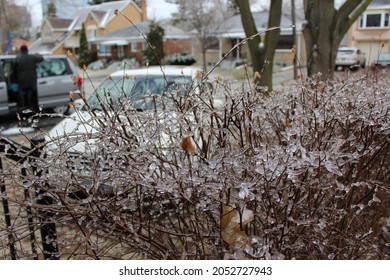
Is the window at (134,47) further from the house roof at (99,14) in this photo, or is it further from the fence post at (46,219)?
the fence post at (46,219)

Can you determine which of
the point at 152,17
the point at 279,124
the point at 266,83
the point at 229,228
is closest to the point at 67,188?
the point at 229,228

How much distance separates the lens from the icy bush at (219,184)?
197 centimetres

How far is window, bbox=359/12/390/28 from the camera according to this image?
41.7 ft

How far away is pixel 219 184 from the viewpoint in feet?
6.25

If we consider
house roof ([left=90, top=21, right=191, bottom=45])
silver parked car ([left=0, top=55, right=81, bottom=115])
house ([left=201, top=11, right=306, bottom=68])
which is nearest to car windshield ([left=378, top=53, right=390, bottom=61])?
silver parked car ([left=0, top=55, right=81, bottom=115])

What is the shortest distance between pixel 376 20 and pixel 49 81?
10.8 metres

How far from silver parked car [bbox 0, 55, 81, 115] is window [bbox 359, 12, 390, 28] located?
8.61 m

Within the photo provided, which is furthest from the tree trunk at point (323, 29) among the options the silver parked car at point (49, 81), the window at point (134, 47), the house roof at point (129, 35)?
the window at point (134, 47)

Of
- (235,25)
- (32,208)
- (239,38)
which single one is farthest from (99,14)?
(32,208)

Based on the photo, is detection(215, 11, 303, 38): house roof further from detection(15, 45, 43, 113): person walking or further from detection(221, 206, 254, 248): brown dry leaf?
detection(221, 206, 254, 248): brown dry leaf

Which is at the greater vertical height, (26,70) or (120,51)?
(120,51)

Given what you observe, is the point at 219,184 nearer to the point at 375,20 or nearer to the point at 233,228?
the point at 233,228

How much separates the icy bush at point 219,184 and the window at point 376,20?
34.0 ft
